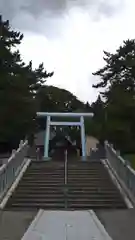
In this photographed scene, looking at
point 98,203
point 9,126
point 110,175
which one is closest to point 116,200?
point 98,203

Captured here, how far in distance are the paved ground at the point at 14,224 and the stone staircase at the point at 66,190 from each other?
2.43 metres

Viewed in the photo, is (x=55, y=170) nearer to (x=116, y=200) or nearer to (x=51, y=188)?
(x=51, y=188)

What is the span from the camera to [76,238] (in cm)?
988

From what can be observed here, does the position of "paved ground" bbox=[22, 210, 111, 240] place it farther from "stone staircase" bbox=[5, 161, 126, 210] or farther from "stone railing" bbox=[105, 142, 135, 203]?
"stone railing" bbox=[105, 142, 135, 203]

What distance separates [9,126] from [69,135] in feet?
108

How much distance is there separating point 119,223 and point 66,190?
6.23 meters

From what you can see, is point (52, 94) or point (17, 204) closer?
point (17, 204)

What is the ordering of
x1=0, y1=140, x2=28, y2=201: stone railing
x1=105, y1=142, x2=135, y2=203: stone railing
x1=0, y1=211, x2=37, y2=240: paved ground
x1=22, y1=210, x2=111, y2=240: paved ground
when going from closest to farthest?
1. x1=22, y1=210, x2=111, y2=240: paved ground
2. x1=0, y1=211, x2=37, y2=240: paved ground
3. x1=105, y1=142, x2=135, y2=203: stone railing
4. x1=0, y1=140, x2=28, y2=201: stone railing

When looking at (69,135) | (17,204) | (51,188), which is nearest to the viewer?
(17,204)

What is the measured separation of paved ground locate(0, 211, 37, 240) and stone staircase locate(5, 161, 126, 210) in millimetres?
2430

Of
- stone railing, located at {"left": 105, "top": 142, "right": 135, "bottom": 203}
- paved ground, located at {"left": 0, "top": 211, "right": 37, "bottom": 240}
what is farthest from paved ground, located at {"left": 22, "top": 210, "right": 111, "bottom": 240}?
stone railing, located at {"left": 105, "top": 142, "right": 135, "bottom": 203}

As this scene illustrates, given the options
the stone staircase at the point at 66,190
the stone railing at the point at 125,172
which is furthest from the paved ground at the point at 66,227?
the stone railing at the point at 125,172

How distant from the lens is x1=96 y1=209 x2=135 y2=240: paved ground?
10.4 metres

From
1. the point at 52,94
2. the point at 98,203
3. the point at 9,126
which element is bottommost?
the point at 98,203
